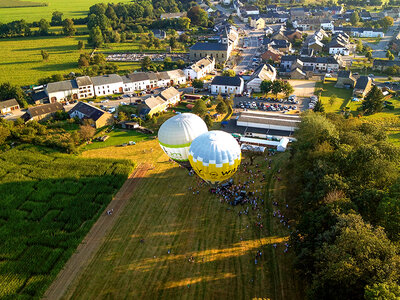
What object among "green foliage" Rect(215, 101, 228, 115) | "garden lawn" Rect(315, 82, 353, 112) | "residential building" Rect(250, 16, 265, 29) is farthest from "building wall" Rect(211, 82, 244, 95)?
"residential building" Rect(250, 16, 265, 29)

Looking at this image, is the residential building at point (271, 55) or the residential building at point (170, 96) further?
the residential building at point (271, 55)

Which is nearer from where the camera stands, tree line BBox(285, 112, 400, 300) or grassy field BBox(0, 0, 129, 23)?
tree line BBox(285, 112, 400, 300)

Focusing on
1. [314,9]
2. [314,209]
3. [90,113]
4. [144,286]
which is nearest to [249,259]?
[314,209]

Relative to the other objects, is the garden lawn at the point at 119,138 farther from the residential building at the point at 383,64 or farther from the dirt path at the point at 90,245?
the residential building at the point at 383,64

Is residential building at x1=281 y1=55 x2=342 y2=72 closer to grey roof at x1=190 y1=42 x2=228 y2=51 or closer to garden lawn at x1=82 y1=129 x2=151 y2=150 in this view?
grey roof at x1=190 y1=42 x2=228 y2=51

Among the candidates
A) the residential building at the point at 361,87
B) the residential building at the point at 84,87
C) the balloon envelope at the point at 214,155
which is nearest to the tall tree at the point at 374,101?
the residential building at the point at 361,87
